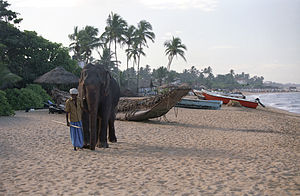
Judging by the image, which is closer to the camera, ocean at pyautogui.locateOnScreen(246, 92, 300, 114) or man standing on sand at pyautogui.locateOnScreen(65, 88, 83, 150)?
man standing on sand at pyautogui.locateOnScreen(65, 88, 83, 150)

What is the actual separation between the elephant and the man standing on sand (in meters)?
0.12

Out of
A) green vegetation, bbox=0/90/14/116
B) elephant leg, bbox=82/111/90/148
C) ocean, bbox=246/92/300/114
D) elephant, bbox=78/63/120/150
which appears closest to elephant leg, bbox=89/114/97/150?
elephant, bbox=78/63/120/150

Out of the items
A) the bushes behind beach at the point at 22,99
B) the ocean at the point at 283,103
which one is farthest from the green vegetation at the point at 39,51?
the ocean at the point at 283,103

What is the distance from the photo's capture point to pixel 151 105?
38.7 ft

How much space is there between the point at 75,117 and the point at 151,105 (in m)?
5.60

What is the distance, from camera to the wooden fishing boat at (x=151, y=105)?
11.0 m

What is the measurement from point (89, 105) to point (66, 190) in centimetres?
253

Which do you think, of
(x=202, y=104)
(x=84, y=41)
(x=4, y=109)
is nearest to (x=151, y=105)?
(x=4, y=109)

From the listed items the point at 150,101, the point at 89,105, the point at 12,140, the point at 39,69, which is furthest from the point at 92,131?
the point at 39,69

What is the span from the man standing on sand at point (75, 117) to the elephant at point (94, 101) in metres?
0.12

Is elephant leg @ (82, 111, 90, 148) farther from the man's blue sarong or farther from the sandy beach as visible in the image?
the sandy beach

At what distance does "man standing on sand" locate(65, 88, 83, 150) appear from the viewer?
648 cm

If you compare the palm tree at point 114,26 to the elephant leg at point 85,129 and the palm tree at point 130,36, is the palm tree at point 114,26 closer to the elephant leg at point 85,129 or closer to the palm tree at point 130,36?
the palm tree at point 130,36

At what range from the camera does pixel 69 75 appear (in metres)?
18.6
